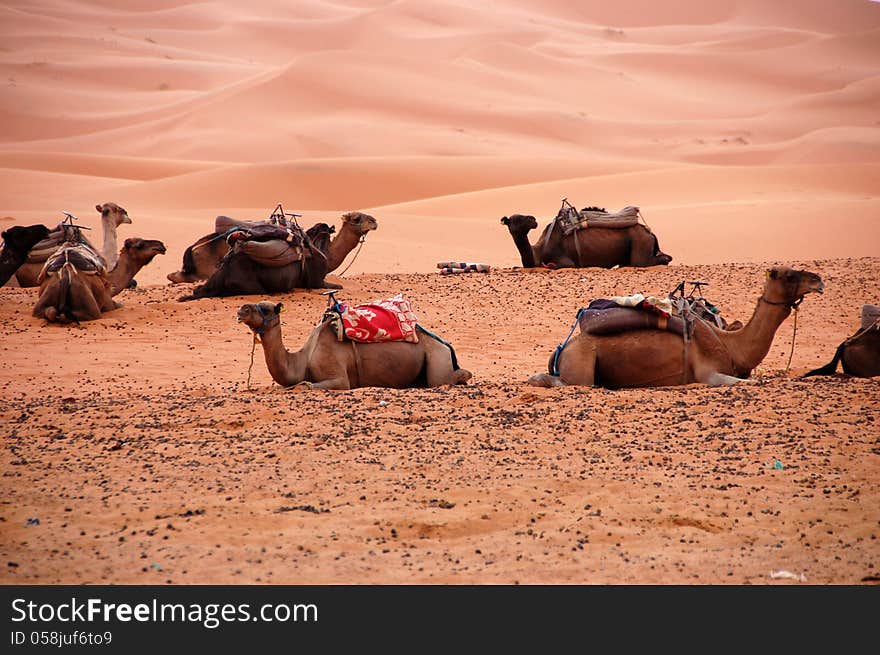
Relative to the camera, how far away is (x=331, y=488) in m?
6.63

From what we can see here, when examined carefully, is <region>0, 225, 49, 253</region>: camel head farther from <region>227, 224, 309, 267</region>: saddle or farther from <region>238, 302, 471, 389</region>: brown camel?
<region>227, 224, 309, 267</region>: saddle

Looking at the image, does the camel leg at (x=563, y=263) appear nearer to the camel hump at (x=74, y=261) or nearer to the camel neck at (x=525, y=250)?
the camel neck at (x=525, y=250)

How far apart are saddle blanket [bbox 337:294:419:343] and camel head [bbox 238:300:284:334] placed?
1.96 ft

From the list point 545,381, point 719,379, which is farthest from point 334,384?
point 719,379

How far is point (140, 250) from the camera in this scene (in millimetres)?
15195

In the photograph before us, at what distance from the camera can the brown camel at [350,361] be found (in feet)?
30.0

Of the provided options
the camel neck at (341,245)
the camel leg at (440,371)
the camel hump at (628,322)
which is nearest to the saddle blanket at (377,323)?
the camel leg at (440,371)

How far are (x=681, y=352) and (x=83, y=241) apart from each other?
30.1ft

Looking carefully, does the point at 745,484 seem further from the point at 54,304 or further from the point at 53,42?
the point at 53,42

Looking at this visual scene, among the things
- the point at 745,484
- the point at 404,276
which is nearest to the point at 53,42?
the point at 404,276

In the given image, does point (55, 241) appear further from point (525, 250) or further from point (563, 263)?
point (563, 263)
